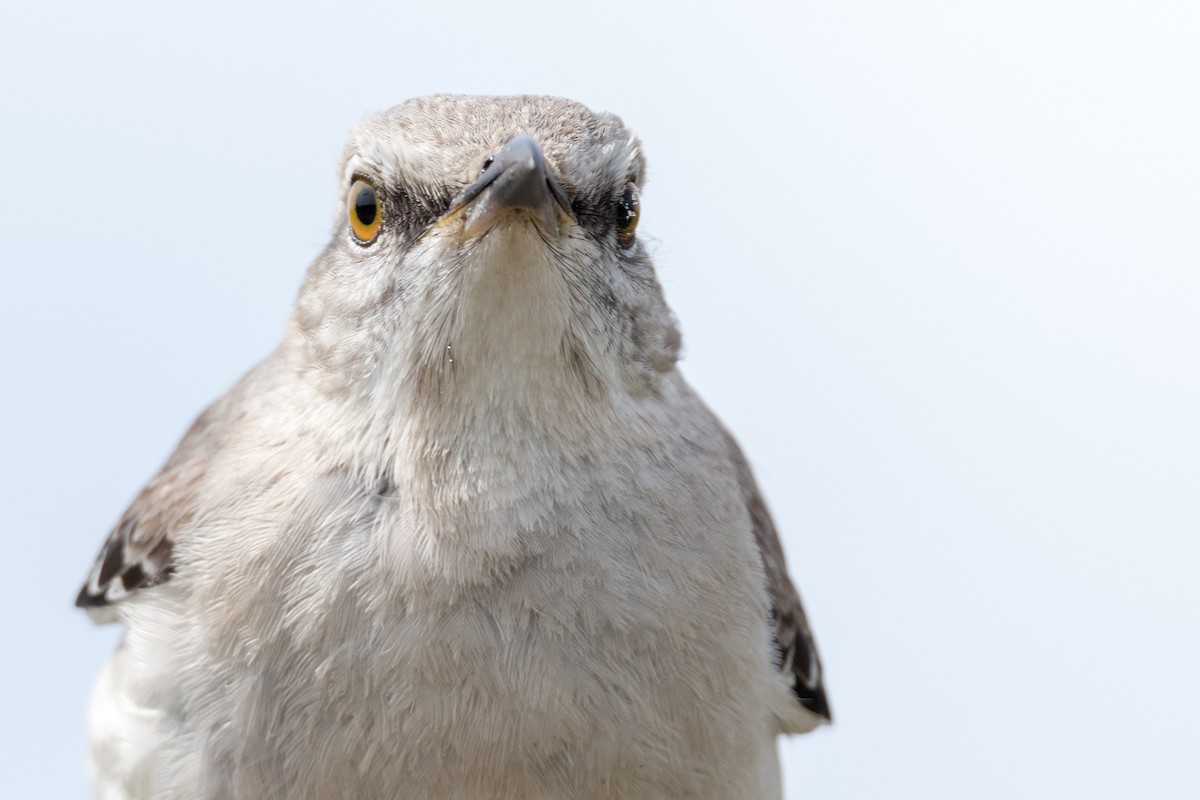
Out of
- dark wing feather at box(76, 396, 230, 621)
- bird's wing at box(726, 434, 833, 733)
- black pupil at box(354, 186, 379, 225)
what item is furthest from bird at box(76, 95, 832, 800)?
bird's wing at box(726, 434, 833, 733)

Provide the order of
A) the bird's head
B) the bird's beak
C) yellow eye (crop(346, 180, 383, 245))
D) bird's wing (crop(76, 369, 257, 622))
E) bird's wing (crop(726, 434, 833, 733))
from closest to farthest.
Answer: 1. the bird's beak
2. the bird's head
3. yellow eye (crop(346, 180, 383, 245))
4. bird's wing (crop(76, 369, 257, 622))
5. bird's wing (crop(726, 434, 833, 733))

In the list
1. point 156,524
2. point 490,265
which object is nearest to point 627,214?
point 490,265

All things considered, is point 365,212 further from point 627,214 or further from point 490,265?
point 627,214

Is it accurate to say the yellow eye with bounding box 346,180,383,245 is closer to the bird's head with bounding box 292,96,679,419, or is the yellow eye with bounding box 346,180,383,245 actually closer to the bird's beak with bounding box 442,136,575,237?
the bird's head with bounding box 292,96,679,419

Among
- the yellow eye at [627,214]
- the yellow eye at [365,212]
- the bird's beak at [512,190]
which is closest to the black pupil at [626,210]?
the yellow eye at [627,214]

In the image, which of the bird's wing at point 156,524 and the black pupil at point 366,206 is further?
the bird's wing at point 156,524

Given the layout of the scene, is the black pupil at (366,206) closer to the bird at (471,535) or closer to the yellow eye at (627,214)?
the bird at (471,535)
